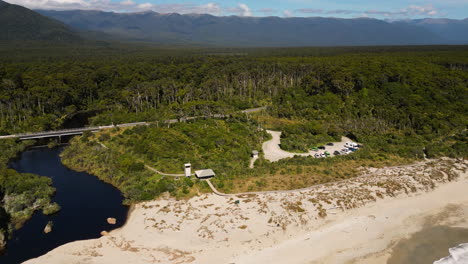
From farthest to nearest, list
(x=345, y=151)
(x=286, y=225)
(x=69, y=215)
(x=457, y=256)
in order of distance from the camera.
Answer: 1. (x=345, y=151)
2. (x=69, y=215)
3. (x=286, y=225)
4. (x=457, y=256)

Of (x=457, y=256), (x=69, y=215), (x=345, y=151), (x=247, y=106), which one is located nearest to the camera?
(x=457, y=256)

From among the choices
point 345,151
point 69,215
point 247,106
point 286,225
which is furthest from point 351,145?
point 69,215

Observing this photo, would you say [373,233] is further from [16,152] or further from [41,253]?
[16,152]

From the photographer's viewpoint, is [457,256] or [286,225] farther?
[286,225]

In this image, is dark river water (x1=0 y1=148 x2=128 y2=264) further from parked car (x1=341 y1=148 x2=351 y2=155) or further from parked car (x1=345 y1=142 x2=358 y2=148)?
parked car (x1=345 y1=142 x2=358 y2=148)

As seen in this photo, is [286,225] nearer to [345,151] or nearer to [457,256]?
[457,256]

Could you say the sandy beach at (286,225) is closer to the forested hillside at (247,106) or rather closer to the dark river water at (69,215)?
the dark river water at (69,215)

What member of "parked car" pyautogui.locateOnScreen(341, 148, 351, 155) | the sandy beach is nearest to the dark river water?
the sandy beach
